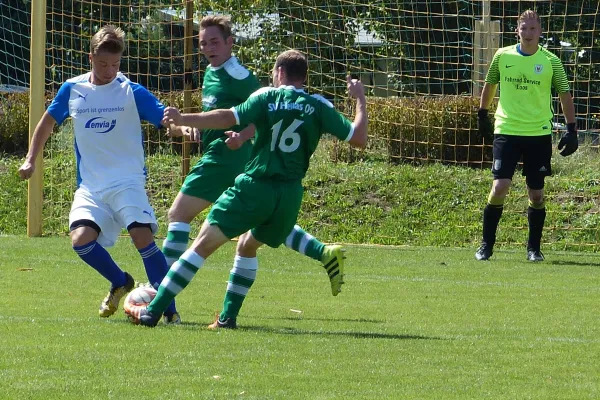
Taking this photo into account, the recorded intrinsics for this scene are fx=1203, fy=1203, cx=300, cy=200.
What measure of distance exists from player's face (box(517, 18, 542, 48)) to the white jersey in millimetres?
5130

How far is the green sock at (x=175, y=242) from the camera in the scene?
834cm

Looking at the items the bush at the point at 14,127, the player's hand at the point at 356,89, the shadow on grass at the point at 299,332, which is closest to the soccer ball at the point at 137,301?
the shadow on grass at the point at 299,332

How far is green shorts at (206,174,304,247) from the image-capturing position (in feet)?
23.0

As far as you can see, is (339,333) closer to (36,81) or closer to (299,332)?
(299,332)

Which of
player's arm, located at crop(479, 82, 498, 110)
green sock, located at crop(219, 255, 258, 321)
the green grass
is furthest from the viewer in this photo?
the green grass

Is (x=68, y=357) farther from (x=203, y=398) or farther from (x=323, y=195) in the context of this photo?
(x=323, y=195)

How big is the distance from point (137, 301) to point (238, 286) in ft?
2.05

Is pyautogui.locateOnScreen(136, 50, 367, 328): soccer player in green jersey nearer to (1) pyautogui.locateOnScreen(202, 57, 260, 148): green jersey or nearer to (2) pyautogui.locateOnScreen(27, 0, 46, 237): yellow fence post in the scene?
(1) pyautogui.locateOnScreen(202, 57, 260, 148): green jersey

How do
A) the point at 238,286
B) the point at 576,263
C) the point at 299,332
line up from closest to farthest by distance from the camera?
1. the point at 299,332
2. the point at 238,286
3. the point at 576,263

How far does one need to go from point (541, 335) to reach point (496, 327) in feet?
1.27

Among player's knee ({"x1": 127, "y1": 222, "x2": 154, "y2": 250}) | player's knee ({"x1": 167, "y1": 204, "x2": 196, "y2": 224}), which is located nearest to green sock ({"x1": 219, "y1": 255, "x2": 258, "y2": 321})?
player's knee ({"x1": 127, "y1": 222, "x2": 154, "y2": 250})

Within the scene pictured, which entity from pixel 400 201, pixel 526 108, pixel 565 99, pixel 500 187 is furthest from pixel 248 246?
pixel 400 201

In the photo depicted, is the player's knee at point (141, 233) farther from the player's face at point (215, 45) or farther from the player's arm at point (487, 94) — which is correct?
the player's arm at point (487, 94)

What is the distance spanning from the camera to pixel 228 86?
8.38m
